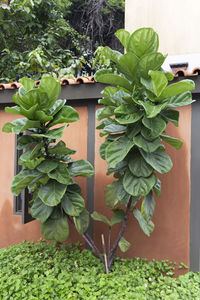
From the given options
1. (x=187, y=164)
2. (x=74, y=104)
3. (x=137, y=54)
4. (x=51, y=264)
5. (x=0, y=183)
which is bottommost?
(x=51, y=264)

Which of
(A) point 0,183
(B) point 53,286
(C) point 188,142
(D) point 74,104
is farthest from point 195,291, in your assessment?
(A) point 0,183

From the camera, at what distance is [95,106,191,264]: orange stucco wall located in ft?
10.7

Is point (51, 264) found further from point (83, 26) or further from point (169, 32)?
point (83, 26)

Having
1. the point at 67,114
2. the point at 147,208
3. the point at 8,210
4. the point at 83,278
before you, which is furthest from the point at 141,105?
the point at 8,210

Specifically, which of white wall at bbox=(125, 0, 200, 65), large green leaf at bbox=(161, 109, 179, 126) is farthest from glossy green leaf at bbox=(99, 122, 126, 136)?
white wall at bbox=(125, 0, 200, 65)

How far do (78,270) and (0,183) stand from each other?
6.79ft

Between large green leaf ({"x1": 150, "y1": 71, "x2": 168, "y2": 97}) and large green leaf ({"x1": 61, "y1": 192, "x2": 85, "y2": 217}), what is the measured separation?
1.44 metres

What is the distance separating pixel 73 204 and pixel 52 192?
314 mm

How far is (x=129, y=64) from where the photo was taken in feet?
7.78

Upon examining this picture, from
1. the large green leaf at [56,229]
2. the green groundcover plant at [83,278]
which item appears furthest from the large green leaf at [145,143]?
the green groundcover plant at [83,278]

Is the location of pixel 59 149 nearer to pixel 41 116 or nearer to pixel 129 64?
pixel 41 116

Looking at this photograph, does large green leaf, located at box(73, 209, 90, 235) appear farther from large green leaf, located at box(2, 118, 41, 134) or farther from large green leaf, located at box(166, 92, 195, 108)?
large green leaf, located at box(166, 92, 195, 108)

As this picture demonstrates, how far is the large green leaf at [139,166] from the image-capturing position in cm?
251

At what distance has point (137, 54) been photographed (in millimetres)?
2406
